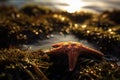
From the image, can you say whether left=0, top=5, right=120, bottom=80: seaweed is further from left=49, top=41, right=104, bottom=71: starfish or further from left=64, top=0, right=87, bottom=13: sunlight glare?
left=64, top=0, right=87, bottom=13: sunlight glare

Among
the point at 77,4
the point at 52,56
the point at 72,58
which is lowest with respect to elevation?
the point at 77,4

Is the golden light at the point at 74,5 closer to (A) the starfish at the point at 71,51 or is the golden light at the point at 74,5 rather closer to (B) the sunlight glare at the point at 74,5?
(B) the sunlight glare at the point at 74,5

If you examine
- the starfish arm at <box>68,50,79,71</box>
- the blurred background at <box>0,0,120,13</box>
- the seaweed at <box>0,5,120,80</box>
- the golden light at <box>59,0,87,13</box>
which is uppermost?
the starfish arm at <box>68,50,79,71</box>

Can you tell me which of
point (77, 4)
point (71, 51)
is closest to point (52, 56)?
point (71, 51)

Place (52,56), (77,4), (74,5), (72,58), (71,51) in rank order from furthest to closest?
1. (77,4)
2. (74,5)
3. (52,56)
4. (71,51)
5. (72,58)

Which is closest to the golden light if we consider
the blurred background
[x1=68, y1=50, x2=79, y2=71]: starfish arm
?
the blurred background

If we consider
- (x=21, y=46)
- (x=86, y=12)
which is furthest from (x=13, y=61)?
(x=86, y=12)

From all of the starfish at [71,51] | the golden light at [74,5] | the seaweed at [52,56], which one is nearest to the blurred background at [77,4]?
the golden light at [74,5]

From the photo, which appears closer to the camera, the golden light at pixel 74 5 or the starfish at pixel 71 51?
the starfish at pixel 71 51

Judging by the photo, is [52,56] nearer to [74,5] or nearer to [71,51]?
[71,51]
